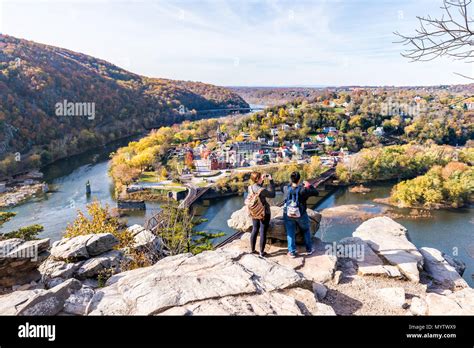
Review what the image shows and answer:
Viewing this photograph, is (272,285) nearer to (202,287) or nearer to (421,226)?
(202,287)

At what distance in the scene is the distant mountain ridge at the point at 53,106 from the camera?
95.2ft

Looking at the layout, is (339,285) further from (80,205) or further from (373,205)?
(80,205)

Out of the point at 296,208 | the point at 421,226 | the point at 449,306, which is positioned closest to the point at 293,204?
the point at 296,208

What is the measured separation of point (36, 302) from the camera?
7.82 ft

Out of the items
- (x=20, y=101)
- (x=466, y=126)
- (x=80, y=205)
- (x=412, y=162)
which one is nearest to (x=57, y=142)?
(x=20, y=101)

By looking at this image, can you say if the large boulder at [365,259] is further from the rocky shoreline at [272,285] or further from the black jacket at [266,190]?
the black jacket at [266,190]

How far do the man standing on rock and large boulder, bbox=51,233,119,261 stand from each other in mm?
3453

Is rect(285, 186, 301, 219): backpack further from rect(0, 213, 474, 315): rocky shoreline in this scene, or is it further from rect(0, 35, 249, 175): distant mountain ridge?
rect(0, 35, 249, 175): distant mountain ridge

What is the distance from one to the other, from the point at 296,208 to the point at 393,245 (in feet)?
5.41

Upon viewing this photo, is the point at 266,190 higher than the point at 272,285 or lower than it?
higher

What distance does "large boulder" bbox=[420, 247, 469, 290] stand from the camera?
12.7 feet

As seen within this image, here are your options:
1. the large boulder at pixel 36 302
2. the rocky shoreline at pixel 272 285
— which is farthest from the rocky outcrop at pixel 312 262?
the large boulder at pixel 36 302

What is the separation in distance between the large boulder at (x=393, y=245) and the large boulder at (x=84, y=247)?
395cm

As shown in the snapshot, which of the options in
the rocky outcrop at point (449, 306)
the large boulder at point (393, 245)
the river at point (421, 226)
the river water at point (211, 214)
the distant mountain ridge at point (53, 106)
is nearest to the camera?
the rocky outcrop at point (449, 306)
